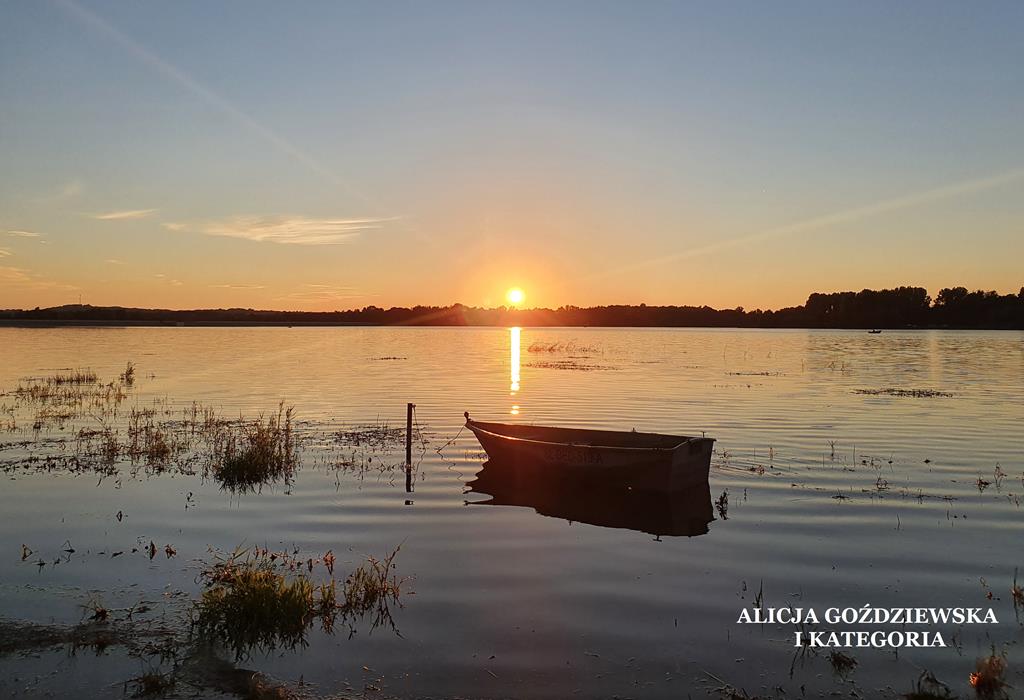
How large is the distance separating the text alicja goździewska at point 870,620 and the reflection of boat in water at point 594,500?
184 inches

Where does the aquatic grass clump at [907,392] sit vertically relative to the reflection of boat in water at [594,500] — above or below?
above

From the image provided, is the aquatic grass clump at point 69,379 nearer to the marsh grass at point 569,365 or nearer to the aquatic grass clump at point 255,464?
the aquatic grass clump at point 255,464

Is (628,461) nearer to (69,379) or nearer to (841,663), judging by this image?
(841,663)

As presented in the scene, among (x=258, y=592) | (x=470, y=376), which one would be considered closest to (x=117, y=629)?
(x=258, y=592)

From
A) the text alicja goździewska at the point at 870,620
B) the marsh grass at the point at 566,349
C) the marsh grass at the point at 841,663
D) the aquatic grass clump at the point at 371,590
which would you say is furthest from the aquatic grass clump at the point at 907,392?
the marsh grass at the point at 566,349

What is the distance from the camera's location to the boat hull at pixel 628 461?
18812mm

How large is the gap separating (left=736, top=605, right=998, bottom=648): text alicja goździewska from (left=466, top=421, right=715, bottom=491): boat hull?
7076 millimetres

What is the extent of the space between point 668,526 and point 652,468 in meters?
2.22

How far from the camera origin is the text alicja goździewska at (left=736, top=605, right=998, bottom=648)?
10.5 meters

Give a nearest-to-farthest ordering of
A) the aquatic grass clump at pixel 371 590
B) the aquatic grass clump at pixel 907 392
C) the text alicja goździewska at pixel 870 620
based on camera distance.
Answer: the text alicja goździewska at pixel 870 620, the aquatic grass clump at pixel 371 590, the aquatic grass clump at pixel 907 392

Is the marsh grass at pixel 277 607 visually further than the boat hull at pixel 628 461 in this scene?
No

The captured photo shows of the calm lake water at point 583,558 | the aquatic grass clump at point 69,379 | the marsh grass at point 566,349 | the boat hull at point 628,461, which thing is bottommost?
the calm lake water at point 583,558

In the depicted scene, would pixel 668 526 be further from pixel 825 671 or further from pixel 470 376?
pixel 470 376

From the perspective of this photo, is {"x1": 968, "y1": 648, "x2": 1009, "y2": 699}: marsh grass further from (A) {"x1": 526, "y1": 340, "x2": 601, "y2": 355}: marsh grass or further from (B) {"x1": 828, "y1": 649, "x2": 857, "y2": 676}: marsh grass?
(A) {"x1": 526, "y1": 340, "x2": 601, "y2": 355}: marsh grass
